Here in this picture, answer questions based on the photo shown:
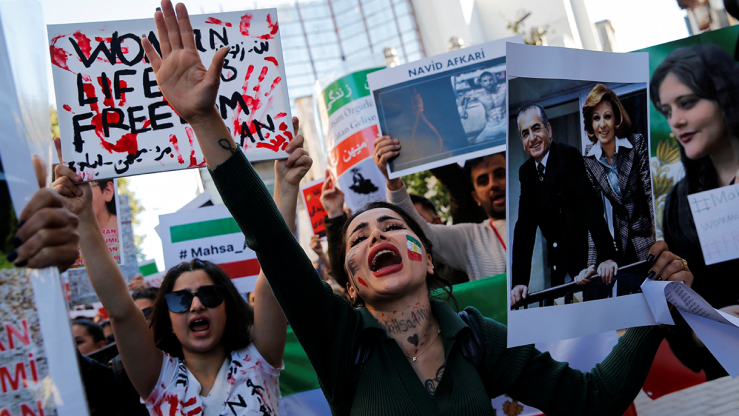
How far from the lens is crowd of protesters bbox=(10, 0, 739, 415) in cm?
148

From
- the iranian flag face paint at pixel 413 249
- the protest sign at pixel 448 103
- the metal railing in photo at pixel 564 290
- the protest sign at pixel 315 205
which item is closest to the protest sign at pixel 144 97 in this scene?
the iranian flag face paint at pixel 413 249

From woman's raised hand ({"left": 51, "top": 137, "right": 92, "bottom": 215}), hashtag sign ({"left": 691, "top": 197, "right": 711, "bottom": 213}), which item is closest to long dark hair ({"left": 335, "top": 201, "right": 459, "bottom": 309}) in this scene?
woman's raised hand ({"left": 51, "top": 137, "right": 92, "bottom": 215})

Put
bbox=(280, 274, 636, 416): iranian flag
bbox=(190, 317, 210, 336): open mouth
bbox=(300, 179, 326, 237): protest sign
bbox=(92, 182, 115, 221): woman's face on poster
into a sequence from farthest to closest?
bbox=(300, 179, 326, 237): protest sign, bbox=(92, 182, 115, 221): woman's face on poster, bbox=(280, 274, 636, 416): iranian flag, bbox=(190, 317, 210, 336): open mouth

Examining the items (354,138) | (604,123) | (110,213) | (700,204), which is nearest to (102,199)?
(110,213)

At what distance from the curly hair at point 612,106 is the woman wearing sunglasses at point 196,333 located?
0.98 m

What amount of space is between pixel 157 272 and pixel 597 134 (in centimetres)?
567

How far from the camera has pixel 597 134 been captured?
1.78 m

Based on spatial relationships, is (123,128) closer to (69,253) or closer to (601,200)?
(69,253)

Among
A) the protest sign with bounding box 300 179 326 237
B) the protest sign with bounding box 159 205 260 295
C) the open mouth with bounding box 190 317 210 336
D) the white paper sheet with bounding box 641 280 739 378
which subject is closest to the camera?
the white paper sheet with bounding box 641 280 739 378

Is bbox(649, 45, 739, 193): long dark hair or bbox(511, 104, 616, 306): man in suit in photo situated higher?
bbox(649, 45, 739, 193): long dark hair

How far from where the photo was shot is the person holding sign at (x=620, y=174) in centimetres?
177

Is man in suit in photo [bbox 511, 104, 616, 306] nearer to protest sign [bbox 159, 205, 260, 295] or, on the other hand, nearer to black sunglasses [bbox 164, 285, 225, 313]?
black sunglasses [bbox 164, 285, 225, 313]

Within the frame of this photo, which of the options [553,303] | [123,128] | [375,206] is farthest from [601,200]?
[123,128]

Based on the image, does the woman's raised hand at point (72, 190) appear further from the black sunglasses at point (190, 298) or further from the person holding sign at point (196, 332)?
the black sunglasses at point (190, 298)
